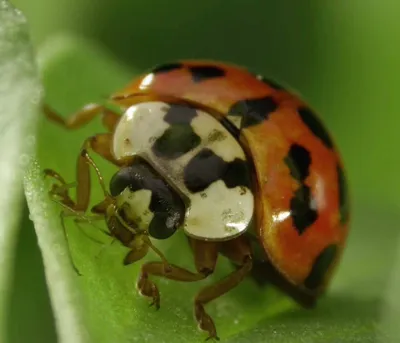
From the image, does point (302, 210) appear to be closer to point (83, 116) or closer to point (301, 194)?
point (301, 194)

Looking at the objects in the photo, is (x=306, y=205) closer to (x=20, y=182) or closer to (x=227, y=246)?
(x=227, y=246)

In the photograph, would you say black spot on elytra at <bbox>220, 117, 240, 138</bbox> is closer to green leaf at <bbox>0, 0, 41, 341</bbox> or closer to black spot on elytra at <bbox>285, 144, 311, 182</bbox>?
black spot on elytra at <bbox>285, 144, 311, 182</bbox>

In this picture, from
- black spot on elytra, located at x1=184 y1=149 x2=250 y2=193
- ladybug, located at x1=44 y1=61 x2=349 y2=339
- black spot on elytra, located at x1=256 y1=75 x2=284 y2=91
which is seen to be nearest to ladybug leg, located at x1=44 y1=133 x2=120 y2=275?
ladybug, located at x1=44 y1=61 x2=349 y2=339

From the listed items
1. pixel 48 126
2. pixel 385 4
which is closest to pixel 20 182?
pixel 48 126

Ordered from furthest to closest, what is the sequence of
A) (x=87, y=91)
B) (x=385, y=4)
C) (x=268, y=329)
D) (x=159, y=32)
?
(x=159, y=32) → (x=385, y=4) → (x=87, y=91) → (x=268, y=329)

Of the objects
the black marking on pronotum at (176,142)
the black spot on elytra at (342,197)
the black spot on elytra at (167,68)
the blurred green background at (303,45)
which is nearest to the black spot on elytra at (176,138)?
the black marking on pronotum at (176,142)

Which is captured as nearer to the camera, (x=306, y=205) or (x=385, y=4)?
(x=306, y=205)
